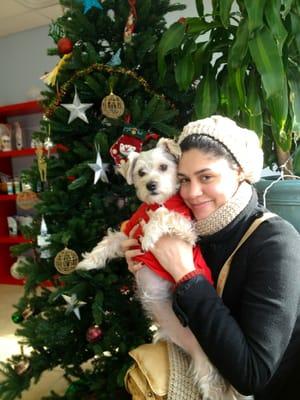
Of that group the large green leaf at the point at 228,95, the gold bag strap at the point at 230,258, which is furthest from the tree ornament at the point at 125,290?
the large green leaf at the point at 228,95

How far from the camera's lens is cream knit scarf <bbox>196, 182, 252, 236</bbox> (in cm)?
89

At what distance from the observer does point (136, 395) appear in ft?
3.09

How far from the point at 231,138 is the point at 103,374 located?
1141 millimetres

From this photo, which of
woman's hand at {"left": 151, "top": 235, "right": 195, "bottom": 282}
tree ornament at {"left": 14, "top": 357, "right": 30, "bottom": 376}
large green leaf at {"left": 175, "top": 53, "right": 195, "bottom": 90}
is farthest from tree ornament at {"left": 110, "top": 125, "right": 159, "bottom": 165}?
tree ornament at {"left": 14, "top": 357, "right": 30, "bottom": 376}

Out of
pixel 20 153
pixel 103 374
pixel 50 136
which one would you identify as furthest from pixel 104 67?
pixel 20 153

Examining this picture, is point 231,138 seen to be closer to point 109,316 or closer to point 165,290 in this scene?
point 165,290

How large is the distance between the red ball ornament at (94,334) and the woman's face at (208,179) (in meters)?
0.75

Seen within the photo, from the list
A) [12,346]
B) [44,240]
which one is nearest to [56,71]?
[44,240]

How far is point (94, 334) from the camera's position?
4.50ft

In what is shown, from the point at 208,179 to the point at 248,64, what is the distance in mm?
692

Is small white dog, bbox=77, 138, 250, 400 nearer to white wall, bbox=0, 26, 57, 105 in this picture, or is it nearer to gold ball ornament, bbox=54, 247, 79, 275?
gold ball ornament, bbox=54, 247, 79, 275

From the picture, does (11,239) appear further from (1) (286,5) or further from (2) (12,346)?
(1) (286,5)

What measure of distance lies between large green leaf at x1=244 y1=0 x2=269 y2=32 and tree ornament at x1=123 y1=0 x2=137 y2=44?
48cm

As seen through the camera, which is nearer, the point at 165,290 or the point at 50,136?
the point at 165,290
